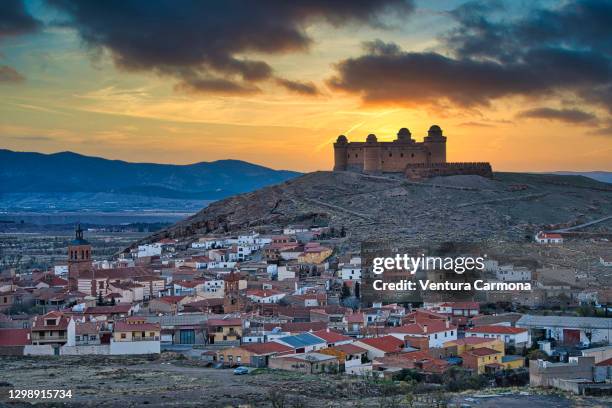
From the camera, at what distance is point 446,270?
1882 inches

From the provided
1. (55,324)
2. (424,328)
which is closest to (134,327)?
(55,324)

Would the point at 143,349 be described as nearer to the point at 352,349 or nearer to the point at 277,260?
the point at 352,349

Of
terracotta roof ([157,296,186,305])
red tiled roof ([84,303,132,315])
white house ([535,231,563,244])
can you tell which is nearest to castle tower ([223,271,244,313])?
terracotta roof ([157,296,186,305])

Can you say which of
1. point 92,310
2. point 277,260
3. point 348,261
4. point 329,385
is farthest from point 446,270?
point 329,385

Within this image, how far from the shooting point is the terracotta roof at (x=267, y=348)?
97.8 feet

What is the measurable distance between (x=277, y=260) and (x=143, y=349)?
872 inches

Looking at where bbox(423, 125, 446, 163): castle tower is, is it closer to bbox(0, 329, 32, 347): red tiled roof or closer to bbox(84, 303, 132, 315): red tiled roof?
bbox(84, 303, 132, 315): red tiled roof

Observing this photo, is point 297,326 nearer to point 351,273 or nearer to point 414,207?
point 351,273

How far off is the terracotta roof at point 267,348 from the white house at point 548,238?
30.2m

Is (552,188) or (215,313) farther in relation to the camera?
(552,188)

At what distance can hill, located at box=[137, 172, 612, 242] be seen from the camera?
2478 inches

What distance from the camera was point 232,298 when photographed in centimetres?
3922

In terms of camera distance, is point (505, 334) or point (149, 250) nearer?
point (505, 334)

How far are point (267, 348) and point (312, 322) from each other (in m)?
5.78
